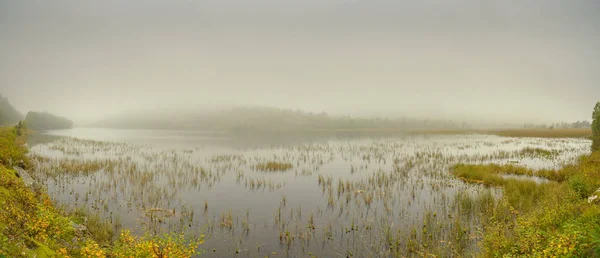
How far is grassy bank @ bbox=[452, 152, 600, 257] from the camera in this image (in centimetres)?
764

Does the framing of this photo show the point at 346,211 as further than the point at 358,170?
No

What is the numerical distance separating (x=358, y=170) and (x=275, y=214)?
18087 mm

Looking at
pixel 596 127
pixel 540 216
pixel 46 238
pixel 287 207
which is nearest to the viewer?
pixel 46 238

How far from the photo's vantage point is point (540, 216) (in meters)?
12.6

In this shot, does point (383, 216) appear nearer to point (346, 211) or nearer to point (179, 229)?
point (346, 211)

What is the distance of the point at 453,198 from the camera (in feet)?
64.6

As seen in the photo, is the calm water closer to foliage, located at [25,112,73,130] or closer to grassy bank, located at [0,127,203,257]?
grassy bank, located at [0,127,203,257]

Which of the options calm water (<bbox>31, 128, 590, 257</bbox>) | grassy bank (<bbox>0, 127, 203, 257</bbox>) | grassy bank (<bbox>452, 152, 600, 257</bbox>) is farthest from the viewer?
calm water (<bbox>31, 128, 590, 257</bbox>)

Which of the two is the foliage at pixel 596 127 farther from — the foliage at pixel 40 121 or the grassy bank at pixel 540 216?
the foliage at pixel 40 121

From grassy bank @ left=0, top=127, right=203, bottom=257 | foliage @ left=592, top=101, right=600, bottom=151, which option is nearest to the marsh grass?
grassy bank @ left=0, top=127, right=203, bottom=257

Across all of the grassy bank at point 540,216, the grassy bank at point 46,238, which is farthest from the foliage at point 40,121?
the grassy bank at point 540,216

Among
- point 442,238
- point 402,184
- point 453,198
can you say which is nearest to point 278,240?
point 442,238

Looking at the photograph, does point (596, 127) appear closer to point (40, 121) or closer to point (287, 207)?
point (287, 207)

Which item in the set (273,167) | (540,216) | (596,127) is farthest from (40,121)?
(596,127)
